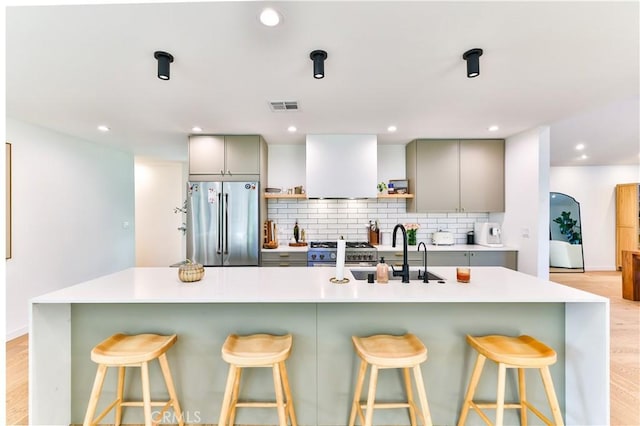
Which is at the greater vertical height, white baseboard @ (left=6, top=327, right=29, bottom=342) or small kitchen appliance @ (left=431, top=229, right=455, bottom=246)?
small kitchen appliance @ (left=431, top=229, right=455, bottom=246)

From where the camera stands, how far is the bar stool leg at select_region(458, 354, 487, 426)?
1.67 meters

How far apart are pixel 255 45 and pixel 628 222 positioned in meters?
8.29

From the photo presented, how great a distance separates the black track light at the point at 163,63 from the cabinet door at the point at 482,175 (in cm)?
362

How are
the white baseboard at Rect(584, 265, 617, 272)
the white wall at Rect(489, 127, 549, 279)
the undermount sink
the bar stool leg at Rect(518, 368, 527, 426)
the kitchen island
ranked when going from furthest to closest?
the white baseboard at Rect(584, 265, 617, 272) < the white wall at Rect(489, 127, 549, 279) < the undermount sink < the kitchen island < the bar stool leg at Rect(518, 368, 527, 426)

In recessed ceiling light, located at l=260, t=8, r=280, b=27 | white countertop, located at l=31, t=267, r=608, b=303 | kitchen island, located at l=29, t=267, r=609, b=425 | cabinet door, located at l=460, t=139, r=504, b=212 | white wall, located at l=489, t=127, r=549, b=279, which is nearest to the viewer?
recessed ceiling light, located at l=260, t=8, r=280, b=27

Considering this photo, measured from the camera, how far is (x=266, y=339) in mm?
1748

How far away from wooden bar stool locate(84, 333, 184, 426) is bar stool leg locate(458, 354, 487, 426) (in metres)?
1.70

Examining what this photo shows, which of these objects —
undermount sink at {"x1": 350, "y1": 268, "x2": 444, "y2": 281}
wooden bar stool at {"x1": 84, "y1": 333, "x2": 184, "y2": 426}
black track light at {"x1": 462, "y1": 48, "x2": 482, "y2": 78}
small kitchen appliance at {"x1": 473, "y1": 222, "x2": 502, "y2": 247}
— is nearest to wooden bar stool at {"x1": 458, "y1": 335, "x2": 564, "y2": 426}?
undermount sink at {"x1": 350, "y1": 268, "x2": 444, "y2": 281}

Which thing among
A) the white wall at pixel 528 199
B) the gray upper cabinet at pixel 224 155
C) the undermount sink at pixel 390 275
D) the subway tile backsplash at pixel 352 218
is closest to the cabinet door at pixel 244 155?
the gray upper cabinet at pixel 224 155

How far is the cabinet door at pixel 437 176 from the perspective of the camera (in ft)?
13.3

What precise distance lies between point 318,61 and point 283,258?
101 inches

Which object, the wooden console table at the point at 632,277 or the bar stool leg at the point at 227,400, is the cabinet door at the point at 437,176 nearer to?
the wooden console table at the point at 632,277

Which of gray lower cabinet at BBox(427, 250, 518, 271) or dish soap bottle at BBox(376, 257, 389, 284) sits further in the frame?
gray lower cabinet at BBox(427, 250, 518, 271)

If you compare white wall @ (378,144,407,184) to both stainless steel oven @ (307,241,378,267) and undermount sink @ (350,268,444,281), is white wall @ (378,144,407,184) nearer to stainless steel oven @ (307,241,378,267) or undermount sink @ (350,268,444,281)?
stainless steel oven @ (307,241,378,267)
